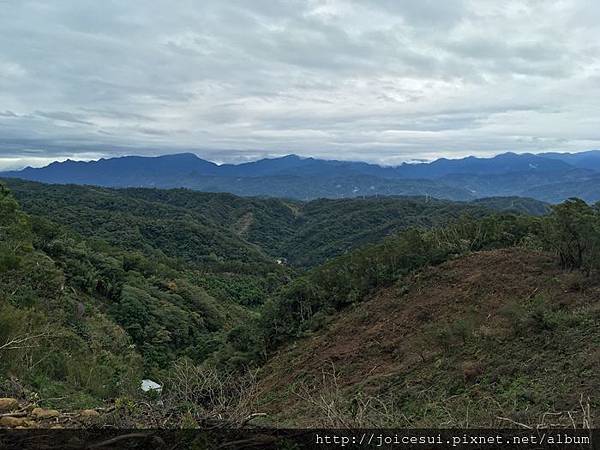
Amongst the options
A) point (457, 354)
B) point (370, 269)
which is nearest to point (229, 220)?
point (370, 269)

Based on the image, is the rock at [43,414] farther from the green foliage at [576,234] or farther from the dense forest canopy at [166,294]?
the green foliage at [576,234]

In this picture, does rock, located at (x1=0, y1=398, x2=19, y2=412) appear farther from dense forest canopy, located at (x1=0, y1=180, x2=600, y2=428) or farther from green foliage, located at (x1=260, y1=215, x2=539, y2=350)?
green foliage, located at (x1=260, y1=215, x2=539, y2=350)

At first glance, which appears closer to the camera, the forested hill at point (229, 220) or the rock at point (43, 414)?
the rock at point (43, 414)

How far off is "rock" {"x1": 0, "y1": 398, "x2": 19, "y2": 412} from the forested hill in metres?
54.5

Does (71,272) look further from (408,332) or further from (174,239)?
(174,239)

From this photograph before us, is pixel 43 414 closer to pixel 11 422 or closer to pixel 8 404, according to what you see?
pixel 11 422

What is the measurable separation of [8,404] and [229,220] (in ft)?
379

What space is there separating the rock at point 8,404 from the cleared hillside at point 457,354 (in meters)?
2.89

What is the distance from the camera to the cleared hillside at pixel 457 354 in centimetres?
528

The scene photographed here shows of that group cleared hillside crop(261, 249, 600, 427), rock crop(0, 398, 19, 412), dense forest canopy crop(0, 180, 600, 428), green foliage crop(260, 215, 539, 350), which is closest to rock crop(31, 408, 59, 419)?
rock crop(0, 398, 19, 412)

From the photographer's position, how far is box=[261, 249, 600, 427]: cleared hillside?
17.3 ft

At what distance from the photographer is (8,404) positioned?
4.63 m

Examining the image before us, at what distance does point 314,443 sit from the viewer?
138 inches

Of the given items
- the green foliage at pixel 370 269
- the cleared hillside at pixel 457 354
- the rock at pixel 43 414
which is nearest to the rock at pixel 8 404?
the rock at pixel 43 414
